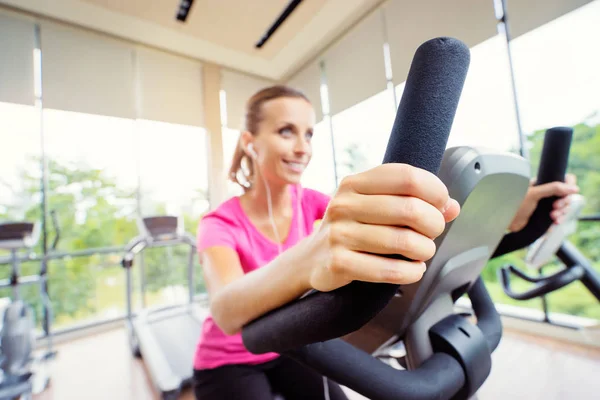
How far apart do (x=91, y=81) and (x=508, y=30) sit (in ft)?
14.5

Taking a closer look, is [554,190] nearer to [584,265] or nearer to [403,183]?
[584,265]

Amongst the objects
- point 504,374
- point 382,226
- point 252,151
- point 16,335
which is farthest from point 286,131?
point 16,335

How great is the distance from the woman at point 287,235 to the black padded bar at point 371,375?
0.31 feet

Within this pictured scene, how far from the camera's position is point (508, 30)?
0.55 metres

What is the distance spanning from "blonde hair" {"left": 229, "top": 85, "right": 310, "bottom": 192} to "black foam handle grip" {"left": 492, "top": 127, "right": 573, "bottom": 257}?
2.28ft

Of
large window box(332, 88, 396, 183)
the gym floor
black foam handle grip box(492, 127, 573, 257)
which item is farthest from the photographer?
the gym floor

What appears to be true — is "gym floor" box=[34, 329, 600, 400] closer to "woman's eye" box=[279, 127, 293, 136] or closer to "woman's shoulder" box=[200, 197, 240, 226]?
"woman's shoulder" box=[200, 197, 240, 226]

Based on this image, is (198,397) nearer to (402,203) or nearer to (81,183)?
(402,203)

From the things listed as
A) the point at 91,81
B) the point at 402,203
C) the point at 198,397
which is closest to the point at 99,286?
the point at 91,81

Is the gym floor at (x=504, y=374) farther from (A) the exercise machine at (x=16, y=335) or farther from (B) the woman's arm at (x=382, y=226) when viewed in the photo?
(B) the woman's arm at (x=382, y=226)

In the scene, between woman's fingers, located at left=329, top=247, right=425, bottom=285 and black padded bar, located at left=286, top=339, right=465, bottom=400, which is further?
black padded bar, located at left=286, top=339, right=465, bottom=400

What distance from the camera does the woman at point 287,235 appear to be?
0.27 m

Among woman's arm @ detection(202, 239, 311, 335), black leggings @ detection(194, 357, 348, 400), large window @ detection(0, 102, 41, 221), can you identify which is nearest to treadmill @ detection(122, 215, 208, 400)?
large window @ detection(0, 102, 41, 221)

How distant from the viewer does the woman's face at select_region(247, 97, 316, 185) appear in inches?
37.1
